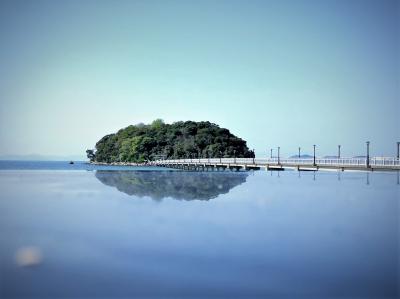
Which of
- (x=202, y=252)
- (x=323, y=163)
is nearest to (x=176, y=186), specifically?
(x=323, y=163)

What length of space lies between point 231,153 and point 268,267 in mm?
79482

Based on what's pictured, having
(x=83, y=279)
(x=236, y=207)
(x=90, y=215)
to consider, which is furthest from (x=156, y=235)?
(x=236, y=207)

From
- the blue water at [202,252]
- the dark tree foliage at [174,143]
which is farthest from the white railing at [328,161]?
the dark tree foliage at [174,143]

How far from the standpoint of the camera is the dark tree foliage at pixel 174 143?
3637 inches

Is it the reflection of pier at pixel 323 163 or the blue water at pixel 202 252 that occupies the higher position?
the reflection of pier at pixel 323 163

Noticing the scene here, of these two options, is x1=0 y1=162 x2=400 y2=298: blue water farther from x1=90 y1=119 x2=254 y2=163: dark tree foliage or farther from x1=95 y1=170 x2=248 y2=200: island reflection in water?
x1=90 y1=119 x2=254 y2=163: dark tree foliage

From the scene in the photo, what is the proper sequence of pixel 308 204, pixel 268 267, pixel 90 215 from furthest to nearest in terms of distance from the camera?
1. pixel 308 204
2. pixel 90 215
3. pixel 268 267

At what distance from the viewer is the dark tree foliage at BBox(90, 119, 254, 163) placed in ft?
303

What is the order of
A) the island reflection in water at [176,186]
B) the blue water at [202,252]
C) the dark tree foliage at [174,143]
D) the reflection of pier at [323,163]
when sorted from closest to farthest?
the blue water at [202,252], the island reflection in water at [176,186], the reflection of pier at [323,163], the dark tree foliage at [174,143]

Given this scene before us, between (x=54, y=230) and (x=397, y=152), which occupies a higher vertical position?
(x=397, y=152)

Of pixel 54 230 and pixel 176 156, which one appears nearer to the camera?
pixel 54 230

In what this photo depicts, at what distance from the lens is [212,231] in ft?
45.9

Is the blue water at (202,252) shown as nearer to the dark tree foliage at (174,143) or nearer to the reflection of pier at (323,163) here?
the reflection of pier at (323,163)

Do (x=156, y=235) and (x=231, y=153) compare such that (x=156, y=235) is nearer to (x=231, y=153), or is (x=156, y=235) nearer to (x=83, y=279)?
(x=83, y=279)
